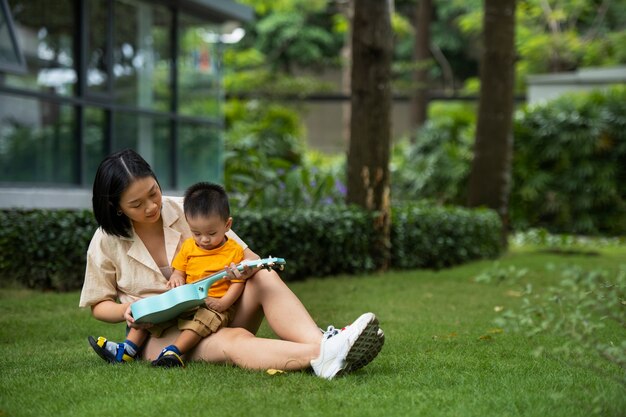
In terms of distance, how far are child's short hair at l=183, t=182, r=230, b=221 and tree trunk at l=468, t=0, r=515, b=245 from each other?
358 inches

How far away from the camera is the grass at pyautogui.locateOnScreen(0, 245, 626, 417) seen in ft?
12.5

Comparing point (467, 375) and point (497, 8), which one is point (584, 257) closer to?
point (497, 8)

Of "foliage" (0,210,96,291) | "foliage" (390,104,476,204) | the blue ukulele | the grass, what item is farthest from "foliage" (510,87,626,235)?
the blue ukulele

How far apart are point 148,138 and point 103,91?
1391 millimetres

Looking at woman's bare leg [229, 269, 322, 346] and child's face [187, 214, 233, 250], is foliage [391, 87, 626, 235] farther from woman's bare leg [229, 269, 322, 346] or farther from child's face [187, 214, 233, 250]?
child's face [187, 214, 233, 250]

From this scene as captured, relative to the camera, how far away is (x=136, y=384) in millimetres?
4242

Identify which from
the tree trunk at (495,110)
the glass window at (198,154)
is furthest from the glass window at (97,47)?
the tree trunk at (495,110)

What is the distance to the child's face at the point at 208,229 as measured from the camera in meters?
4.48

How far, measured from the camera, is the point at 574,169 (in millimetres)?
18000

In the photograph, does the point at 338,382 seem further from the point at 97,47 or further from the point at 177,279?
the point at 97,47

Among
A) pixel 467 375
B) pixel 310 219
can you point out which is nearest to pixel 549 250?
pixel 310 219

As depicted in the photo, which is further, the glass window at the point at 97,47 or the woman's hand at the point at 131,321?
the glass window at the point at 97,47

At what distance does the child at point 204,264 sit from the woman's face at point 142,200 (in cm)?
19

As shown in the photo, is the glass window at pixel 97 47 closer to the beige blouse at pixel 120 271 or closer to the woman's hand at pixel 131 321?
the beige blouse at pixel 120 271
